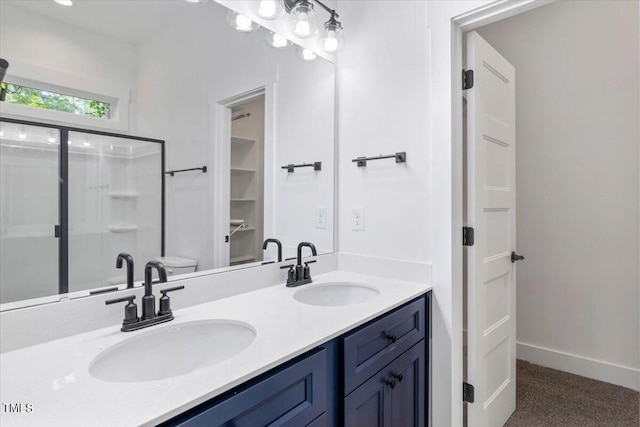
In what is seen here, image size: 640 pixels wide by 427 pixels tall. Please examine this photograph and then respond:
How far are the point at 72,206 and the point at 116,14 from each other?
26.0 inches

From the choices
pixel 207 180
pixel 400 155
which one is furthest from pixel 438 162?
pixel 207 180

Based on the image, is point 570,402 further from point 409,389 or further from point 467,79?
point 467,79

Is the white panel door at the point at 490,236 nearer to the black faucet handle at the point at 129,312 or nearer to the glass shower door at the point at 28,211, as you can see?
the black faucet handle at the point at 129,312

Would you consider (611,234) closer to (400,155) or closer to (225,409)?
(400,155)

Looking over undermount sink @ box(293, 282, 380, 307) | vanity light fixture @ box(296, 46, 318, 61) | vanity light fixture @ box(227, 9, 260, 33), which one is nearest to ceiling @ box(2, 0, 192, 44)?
vanity light fixture @ box(227, 9, 260, 33)

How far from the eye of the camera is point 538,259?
8.17 feet

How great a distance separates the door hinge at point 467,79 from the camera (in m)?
1.53

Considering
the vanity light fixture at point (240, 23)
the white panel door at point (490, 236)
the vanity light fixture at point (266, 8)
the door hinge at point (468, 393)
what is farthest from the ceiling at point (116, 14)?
the door hinge at point (468, 393)

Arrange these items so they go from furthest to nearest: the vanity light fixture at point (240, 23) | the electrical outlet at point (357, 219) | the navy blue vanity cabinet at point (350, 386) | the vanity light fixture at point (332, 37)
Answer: the electrical outlet at point (357, 219), the vanity light fixture at point (332, 37), the vanity light fixture at point (240, 23), the navy blue vanity cabinet at point (350, 386)

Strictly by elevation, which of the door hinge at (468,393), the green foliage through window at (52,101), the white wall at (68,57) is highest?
the white wall at (68,57)

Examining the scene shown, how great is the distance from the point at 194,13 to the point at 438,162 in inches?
46.9

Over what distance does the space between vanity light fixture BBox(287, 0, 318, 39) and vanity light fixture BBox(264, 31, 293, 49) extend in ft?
0.20

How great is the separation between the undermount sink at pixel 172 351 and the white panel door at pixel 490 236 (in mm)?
1101

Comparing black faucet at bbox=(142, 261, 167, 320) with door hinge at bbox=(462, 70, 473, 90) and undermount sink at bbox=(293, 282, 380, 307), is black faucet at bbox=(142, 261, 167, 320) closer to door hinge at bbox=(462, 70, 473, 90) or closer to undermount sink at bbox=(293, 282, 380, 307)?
undermount sink at bbox=(293, 282, 380, 307)
